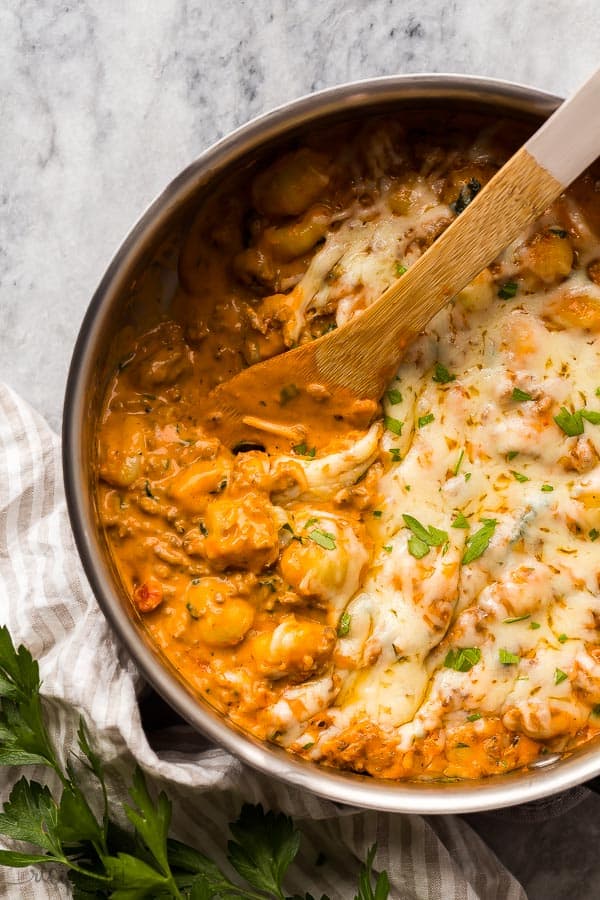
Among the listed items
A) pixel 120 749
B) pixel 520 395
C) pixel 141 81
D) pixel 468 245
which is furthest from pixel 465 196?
pixel 120 749

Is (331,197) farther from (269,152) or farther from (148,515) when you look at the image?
(148,515)

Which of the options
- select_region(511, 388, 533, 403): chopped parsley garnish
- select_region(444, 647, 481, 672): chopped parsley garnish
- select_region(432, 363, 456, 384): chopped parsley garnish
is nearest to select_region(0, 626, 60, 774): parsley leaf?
select_region(444, 647, 481, 672): chopped parsley garnish

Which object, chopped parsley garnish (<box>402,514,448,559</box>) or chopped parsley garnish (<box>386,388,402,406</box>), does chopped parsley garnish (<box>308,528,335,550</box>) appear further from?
chopped parsley garnish (<box>386,388,402,406</box>)

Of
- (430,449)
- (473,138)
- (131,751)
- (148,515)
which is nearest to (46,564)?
(148,515)

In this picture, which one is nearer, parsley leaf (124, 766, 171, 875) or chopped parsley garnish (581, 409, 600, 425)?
parsley leaf (124, 766, 171, 875)

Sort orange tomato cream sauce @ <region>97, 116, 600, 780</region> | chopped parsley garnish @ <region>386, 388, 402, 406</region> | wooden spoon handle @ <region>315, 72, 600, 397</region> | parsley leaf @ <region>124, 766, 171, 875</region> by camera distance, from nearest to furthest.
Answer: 1. wooden spoon handle @ <region>315, 72, 600, 397</region>
2. parsley leaf @ <region>124, 766, 171, 875</region>
3. orange tomato cream sauce @ <region>97, 116, 600, 780</region>
4. chopped parsley garnish @ <region>386, 388, 402, 406</region>

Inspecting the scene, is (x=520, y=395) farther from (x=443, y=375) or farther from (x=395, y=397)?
(x=395, y=397)

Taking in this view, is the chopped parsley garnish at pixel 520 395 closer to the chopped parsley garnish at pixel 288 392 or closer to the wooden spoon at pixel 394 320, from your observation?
the wooden spoon at pixel 394 320
